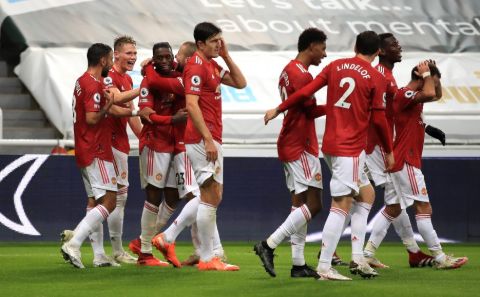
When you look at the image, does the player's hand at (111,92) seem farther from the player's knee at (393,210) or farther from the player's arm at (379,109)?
the player's knee at (393,210)

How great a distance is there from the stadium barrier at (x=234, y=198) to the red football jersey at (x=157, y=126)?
132 inches

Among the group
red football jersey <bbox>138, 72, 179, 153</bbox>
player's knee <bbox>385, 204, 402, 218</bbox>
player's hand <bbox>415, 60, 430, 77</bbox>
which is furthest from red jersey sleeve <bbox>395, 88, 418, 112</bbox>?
red football jersey <bbox>138, 72, 179, 153</bbox>

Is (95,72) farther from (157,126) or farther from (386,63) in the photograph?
(386,63)

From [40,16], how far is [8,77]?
1249mm

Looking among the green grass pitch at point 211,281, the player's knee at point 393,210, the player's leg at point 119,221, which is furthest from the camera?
the player's leg at point 119,221

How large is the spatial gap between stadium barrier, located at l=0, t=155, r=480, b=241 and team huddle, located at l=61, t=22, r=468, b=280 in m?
2.70

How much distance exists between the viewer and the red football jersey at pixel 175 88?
11.6 meters

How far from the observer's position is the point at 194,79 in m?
10.6

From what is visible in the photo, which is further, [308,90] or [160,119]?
[160,119]

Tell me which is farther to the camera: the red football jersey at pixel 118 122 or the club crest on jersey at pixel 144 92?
the red football jersey at pixel 118 122

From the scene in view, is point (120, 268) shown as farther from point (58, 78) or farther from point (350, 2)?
point (350, 2)

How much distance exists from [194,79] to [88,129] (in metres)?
1.53

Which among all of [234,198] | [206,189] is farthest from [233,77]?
[234,198]

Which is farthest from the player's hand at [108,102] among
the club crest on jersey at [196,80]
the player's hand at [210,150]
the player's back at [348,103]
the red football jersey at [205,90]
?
the player's back at [348,103]
